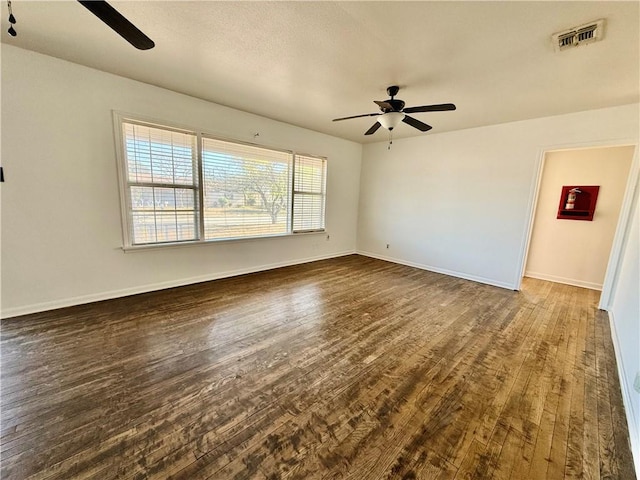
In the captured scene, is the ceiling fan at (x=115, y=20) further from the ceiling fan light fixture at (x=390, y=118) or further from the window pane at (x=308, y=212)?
the window pane at (x=308, y=212)

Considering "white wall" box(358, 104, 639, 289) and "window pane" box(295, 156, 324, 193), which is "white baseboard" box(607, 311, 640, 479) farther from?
"window pane" box(295, 156, 324, 193)

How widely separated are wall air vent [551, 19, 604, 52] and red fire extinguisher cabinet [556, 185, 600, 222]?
11.3ft

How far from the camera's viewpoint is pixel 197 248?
3982 mm

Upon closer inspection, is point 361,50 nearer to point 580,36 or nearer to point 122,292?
point 580,36

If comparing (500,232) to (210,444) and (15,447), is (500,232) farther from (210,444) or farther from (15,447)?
(15,447)

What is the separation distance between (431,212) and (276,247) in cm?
310

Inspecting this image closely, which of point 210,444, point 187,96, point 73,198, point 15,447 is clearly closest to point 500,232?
point 210,444

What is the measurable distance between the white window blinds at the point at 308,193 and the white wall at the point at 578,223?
4.14 metres

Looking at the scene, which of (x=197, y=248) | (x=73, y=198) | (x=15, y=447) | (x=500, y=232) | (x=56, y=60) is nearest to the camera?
(x=15, y=447)

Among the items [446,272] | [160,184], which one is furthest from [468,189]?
[160,184]

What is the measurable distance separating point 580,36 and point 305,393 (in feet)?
10.9

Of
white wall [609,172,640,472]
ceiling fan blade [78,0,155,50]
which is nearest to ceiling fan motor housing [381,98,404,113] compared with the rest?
ceiling fan blade [78,0,155,50]

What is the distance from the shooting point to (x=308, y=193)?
17.7ft

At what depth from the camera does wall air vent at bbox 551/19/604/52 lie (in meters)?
1.87
